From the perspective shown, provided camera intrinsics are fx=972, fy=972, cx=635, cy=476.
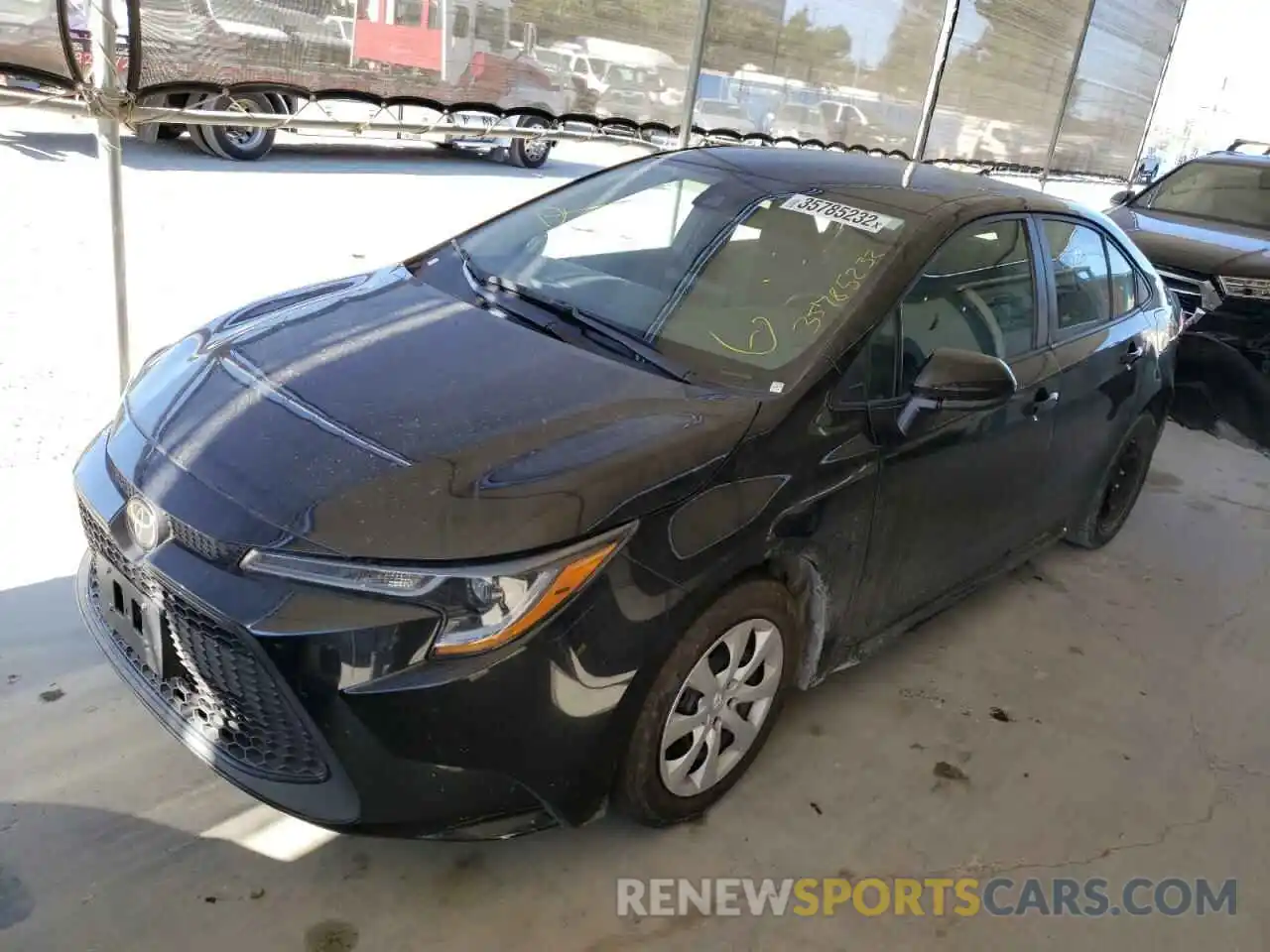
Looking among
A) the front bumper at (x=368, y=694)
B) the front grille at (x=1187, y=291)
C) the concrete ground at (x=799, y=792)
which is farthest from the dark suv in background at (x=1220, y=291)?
the front bumper at (x=368, y=694)

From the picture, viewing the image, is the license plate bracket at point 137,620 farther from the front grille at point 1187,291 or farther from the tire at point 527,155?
the tire at point 527,155

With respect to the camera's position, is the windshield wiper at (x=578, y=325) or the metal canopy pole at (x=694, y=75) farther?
the metal canopy pole at (x=694, y=75)

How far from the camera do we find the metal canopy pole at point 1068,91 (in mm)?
10242

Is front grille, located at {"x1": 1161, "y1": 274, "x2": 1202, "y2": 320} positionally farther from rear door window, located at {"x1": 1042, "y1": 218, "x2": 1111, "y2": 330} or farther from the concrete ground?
rear door window, located at {"x1": 1042, "y1": 218, "x2": 1111, "y2": 330}

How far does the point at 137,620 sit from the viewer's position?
6.99ft

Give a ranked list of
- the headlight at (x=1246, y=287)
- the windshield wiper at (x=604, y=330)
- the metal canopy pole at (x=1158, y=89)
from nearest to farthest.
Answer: the windshield wiper at (x=604, y=330) → the headlight at (x=1246, y=287) → the metal canopy pole at (x=1158, y=89)

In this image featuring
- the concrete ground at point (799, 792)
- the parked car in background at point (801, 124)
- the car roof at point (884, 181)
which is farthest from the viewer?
the parked car in background at point (801, 124)

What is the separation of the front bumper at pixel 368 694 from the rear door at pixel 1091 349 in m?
2.10

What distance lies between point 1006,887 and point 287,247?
6.37 meters

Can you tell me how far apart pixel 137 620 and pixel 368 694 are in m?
0.64

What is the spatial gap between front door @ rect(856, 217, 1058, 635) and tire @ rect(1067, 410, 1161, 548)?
2.73 feet

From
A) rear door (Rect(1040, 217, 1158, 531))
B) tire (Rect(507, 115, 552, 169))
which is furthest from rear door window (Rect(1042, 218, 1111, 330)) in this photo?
tire (Rect(507, 115, 552, 169))

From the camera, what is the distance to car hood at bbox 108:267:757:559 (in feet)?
6.42

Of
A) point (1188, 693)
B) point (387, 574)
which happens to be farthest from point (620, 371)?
point (1188, 693)
